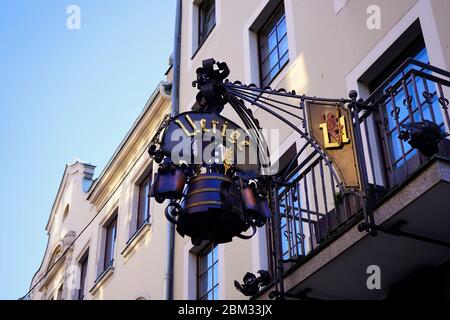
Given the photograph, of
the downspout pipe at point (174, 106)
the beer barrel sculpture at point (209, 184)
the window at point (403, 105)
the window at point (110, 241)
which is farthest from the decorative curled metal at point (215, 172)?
the window at point (110, 241)

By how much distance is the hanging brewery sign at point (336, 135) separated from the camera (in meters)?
6.48

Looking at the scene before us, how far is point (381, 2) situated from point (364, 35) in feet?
1.43

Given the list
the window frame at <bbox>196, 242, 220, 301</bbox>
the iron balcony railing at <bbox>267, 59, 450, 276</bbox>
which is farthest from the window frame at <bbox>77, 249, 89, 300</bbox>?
the iron balcony railing at <bbox>267, 59, 450, 276</bbox>

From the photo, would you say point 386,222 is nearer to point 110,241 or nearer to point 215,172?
point 215,172

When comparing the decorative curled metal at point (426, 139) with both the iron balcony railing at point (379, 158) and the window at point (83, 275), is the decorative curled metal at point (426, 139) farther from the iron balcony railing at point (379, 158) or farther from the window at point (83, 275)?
the window at point (83, 275)

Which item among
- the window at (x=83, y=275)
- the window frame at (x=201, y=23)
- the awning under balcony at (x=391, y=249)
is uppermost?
the window frame at (x=201, y=23)

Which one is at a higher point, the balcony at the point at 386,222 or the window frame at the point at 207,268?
the window frame at the point at 207,268

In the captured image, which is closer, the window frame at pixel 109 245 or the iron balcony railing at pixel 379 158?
the iron balcony railing at pixel 379 158

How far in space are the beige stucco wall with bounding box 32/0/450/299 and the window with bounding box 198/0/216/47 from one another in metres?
0.20

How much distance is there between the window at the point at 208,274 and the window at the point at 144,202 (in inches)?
126

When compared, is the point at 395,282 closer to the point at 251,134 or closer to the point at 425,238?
the point at 425,238

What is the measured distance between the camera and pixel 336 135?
676 centimetres

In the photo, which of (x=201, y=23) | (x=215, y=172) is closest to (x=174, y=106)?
(x=201, y=23)

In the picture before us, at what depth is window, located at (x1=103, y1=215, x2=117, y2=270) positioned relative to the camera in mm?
17281
